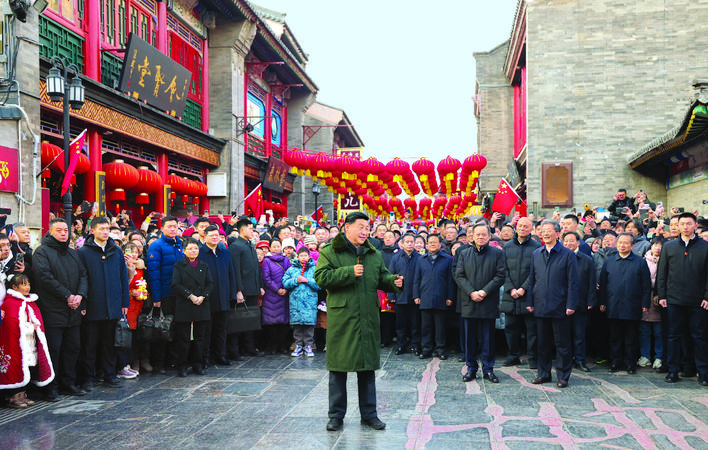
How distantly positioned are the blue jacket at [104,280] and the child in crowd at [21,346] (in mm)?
597

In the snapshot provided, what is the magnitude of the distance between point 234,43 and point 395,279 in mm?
A: 17045

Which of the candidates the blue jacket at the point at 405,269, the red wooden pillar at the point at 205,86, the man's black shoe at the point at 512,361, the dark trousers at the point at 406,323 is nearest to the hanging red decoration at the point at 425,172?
the red wooden pillar at the point at 205,86

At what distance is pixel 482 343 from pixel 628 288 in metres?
2.06

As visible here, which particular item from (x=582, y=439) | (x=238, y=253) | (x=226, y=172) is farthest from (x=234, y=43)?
(x=582, y=439)

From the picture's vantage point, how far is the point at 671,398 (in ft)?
21.3

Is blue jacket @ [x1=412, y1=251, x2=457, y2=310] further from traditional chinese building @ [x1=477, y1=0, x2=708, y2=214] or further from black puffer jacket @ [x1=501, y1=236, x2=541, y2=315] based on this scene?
traditional chinese building @ [x1=477, y1=0, x2=708, y2=214]

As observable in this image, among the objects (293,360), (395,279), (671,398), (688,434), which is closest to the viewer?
(688,434)

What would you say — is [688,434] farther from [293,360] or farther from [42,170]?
[42,170]

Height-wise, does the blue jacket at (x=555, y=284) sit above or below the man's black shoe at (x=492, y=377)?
above

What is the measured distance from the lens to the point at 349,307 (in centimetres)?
546

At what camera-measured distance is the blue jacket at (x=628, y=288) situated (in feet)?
26.0

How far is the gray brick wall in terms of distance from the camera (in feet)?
69.8

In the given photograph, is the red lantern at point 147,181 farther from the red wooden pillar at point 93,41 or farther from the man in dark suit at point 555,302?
the man in dark suit at point 555,302

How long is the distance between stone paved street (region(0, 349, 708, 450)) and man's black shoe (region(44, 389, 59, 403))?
0.49 feet
